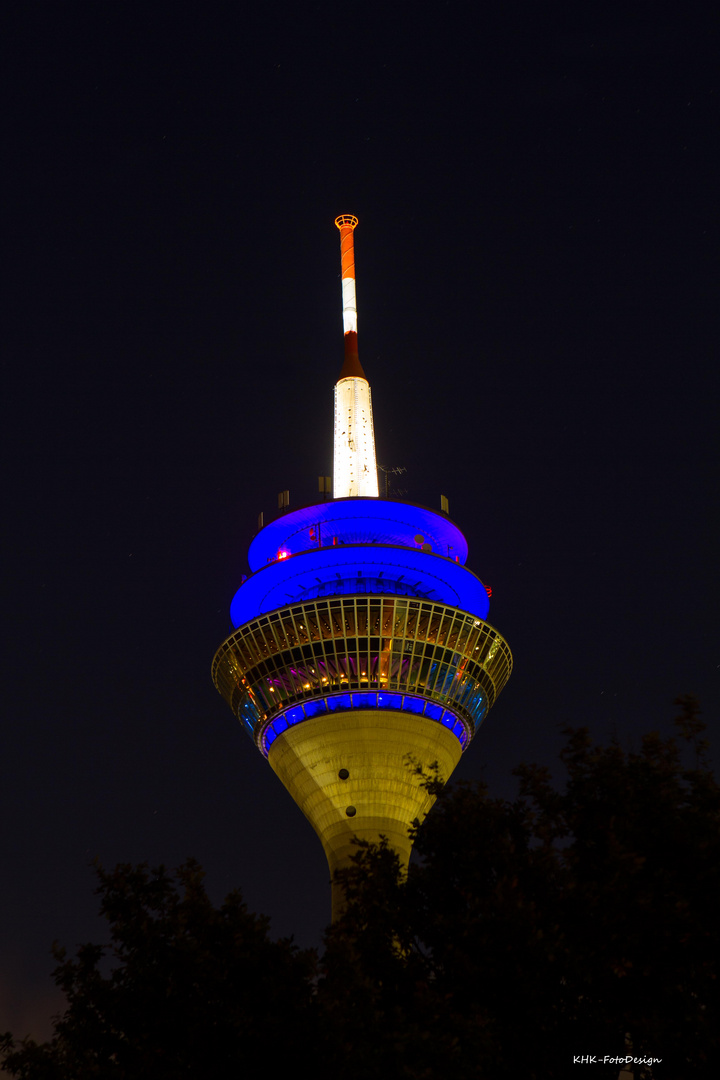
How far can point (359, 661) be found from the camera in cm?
7844

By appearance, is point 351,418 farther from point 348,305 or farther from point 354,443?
point 348,305

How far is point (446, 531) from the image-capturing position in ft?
283

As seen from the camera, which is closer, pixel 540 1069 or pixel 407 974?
pixel 540 1069

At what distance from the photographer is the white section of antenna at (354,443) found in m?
87.8

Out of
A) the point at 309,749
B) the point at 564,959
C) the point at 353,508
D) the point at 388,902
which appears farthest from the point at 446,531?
the point at 564,959

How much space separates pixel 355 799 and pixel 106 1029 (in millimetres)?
44297

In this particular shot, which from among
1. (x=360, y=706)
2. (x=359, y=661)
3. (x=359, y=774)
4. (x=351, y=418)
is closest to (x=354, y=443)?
(x=351, y=418)

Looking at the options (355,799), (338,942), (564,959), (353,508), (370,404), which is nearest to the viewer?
(564,959)

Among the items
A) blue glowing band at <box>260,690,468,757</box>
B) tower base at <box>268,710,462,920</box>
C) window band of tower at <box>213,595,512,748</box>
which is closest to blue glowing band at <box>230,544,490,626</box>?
window band of tower at <box>213,595,512,748</box>

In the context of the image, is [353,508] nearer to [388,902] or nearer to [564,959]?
[388,902]

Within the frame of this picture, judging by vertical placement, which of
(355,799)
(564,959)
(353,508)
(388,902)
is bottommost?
(564,959)

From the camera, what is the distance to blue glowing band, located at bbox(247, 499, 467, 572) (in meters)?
82.8

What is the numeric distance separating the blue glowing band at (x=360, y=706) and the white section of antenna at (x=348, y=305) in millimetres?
34419

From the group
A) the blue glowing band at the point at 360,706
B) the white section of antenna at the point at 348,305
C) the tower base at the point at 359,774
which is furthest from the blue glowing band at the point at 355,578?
the white section of antenna at the point at 348,305
